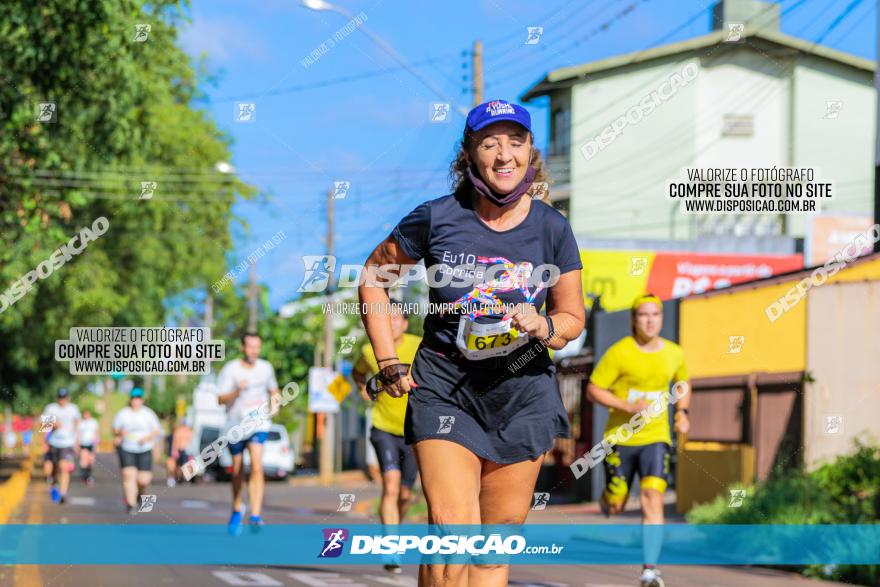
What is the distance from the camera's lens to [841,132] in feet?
135

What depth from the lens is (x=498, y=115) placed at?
5.32 m

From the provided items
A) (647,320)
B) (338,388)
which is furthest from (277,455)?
(647,320)

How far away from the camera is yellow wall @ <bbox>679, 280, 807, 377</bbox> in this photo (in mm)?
18484

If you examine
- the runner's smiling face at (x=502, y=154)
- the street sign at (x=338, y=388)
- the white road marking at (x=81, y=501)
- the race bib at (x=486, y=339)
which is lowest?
the white road marking at (x=81, y=501)

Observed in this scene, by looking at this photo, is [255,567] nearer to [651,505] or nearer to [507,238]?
[651,505]

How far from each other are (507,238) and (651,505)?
4445mm

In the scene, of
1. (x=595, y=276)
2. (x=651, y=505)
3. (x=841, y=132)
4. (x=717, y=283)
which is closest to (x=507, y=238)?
(x=651, y=505)

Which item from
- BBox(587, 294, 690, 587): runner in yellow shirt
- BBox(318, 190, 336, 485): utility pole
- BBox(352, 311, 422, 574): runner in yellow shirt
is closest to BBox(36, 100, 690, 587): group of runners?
BBox(587, 294, 690, 587): runner in yellow shirt

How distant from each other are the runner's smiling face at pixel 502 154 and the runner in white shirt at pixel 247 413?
7726 millimetres

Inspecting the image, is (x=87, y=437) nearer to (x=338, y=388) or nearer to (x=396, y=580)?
(x=338, y=388)

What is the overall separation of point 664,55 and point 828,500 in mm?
29081

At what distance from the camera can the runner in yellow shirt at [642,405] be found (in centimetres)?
946

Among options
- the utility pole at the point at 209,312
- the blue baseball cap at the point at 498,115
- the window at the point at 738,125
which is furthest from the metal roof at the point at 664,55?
the blue baseball cap at the point at 498,115

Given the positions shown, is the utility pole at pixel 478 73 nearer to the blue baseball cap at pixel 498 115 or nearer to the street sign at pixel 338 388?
the street sign at pixel 338 388
